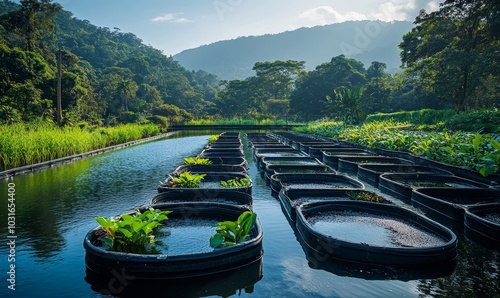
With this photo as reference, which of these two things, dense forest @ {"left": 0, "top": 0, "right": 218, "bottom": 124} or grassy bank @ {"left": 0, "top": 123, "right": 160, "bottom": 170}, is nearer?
grassy bank @ {"left": 0, "top": 123, "right": 160, "bottom": 170}

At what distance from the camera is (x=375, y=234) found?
548cm

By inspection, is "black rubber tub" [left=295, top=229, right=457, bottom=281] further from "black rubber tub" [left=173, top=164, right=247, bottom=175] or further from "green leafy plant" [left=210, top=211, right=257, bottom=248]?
"black rubber tub" [left=173, top=164, right=247, bottom=175]

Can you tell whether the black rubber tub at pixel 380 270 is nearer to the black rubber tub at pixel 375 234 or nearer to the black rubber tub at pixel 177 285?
the black rubber tub at pixel 375 234

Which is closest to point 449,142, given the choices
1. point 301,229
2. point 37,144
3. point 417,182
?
point 417,182

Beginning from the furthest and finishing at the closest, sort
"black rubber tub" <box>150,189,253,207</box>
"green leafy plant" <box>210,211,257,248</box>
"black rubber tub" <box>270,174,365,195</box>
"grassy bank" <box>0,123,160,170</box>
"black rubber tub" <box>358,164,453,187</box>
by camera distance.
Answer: "grassy bank" <box>0,123,160,170</box>
"black rubber tub" <box>358,164,453,187</box>
"black rubber tub" <box>270,174,365,195</box>
"black rubber tub" <box>150,189,253,207</box>
"green leafy plant" <box>210,211,257,248</box>

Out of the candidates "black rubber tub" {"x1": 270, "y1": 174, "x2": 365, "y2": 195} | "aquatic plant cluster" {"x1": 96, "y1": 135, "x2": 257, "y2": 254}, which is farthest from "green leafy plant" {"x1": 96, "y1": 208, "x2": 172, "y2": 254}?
"black rubber tub" {"x1": 270, "y1": 174, "x2": 365, "y2": 195}

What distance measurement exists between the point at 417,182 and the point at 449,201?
264 centimetres

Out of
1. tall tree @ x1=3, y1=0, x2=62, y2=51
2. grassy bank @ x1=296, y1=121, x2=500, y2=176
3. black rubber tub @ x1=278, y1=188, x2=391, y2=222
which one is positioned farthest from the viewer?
tall tree @ x1=3, y1=0, x2=62, y2=51

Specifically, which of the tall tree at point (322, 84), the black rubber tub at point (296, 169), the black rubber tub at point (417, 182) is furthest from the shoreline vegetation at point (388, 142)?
the tall tree at point (322, 84)


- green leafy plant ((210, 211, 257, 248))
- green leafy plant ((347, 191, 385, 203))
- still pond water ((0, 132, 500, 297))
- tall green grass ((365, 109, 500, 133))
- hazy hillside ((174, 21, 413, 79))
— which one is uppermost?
hazy hillside ((174, 21, 413, 79))

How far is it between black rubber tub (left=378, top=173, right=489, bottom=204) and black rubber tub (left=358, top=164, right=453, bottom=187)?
2.19 ft

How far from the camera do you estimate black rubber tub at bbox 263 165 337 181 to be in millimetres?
11107

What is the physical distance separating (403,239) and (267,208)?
3.21m

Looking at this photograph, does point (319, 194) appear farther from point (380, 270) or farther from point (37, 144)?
point (37, 144)
